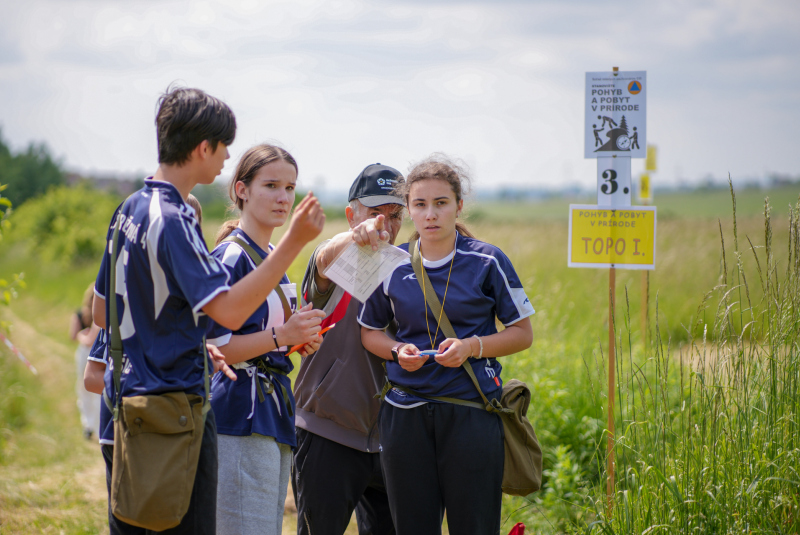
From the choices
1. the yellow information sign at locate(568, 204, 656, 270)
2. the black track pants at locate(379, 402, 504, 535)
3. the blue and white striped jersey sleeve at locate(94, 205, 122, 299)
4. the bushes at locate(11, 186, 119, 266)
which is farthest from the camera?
the bushes at locate(11, 186, 119, 266)

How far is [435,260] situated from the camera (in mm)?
2541

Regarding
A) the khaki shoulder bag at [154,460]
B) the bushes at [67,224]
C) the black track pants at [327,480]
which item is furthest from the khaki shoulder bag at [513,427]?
the bushes at [67,224]

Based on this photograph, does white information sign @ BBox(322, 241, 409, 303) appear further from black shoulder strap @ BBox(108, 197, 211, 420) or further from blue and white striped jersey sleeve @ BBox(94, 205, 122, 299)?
blue and white striped jersey sleeve @ BBox(94, 205, 122, 299)

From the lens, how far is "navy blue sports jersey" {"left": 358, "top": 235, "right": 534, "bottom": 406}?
7.93ft

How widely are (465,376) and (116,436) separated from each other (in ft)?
4.10

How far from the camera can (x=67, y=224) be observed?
20.2 meters

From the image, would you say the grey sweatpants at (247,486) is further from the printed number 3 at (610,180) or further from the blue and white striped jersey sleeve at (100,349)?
the printed number 3 at (610,180)

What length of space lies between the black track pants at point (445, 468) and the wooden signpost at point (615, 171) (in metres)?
1.47

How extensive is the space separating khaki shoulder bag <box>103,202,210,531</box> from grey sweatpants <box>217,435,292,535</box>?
0.41m

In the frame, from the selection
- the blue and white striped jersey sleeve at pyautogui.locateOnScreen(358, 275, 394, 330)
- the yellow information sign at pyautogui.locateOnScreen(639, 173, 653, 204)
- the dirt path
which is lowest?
the dirt path

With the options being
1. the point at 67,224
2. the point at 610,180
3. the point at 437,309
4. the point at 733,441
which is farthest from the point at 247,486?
the point at 67,224

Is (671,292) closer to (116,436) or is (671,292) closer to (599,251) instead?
(599,251)

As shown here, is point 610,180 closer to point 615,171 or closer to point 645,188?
point 615,171

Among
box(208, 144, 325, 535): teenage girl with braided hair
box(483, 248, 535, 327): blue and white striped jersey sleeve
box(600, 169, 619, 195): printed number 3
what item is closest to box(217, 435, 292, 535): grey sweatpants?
box(208, 144, 325, 535): teenage girl with braided hair
